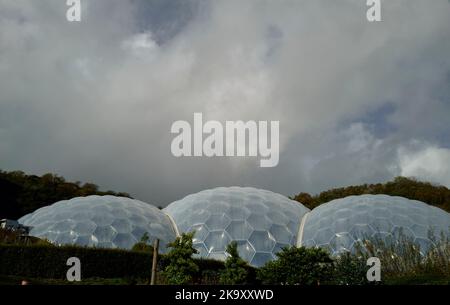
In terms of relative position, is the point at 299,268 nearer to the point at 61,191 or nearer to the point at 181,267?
the point at 181,267

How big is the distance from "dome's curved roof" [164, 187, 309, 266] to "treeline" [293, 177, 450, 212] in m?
21.7

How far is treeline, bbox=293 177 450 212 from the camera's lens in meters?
47.9

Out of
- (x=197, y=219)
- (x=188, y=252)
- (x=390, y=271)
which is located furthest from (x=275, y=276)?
(x=197, y=219)

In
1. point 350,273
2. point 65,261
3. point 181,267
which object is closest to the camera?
point 350,273

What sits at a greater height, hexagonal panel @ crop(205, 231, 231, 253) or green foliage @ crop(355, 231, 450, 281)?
hexagonal panel @ crop(205, 231, 231, 253)

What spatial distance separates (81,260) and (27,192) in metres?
33.0

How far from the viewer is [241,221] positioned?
2711 centimetres

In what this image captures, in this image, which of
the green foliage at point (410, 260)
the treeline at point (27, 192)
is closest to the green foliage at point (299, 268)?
the green foliage at point (410, 260)

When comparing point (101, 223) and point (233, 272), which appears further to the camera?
point (101, 223)

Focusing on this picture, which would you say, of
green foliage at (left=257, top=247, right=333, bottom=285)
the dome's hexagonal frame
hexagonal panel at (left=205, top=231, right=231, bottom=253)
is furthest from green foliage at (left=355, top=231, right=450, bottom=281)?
hexagonal panel at (left=205, top=231, right=231, bottom=253)

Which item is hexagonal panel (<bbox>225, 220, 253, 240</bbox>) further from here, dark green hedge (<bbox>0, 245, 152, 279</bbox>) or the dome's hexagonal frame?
dark green hedge (<bbox>0, 245, 152, 279</bbox>)

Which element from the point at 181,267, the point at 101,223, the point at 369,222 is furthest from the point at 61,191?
the point at 181,267

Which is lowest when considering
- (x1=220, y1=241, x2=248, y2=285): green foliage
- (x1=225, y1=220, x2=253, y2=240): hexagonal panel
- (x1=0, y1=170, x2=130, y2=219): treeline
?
(x1=220, y1=241, x2=248, y2=285): green foliage
